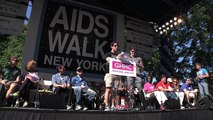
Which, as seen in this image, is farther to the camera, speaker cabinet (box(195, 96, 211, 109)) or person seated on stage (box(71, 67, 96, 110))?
speaker cabinet (box(195, 96, 211, 109))

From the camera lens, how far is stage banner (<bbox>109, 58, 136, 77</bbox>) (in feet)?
14.5

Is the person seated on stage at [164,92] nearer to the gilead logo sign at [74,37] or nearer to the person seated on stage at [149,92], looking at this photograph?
the person seated on stage at [149,92]

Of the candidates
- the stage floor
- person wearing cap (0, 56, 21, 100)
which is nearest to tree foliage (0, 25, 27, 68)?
person wearing cap (0, 56, 21, 100)

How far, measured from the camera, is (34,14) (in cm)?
712

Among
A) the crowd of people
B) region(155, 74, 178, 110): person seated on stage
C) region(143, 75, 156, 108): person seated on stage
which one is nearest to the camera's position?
the crowd of people

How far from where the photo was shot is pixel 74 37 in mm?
A: 7594

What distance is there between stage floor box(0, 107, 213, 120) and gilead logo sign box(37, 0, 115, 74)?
3.53 metres

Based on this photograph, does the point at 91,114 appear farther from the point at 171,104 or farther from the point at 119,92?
the point at 171,104

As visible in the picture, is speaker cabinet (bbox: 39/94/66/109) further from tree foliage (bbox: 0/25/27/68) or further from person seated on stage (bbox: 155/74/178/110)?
tree foliage (bbox: 0/25/27/68)

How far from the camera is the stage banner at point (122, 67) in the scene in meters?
4.43

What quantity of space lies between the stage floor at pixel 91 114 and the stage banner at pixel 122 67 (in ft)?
2.71

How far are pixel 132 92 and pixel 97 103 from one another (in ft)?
3.68

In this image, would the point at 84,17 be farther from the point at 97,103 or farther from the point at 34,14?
the point at 97,103

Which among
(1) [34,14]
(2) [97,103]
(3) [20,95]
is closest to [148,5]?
(1) [34,14]
